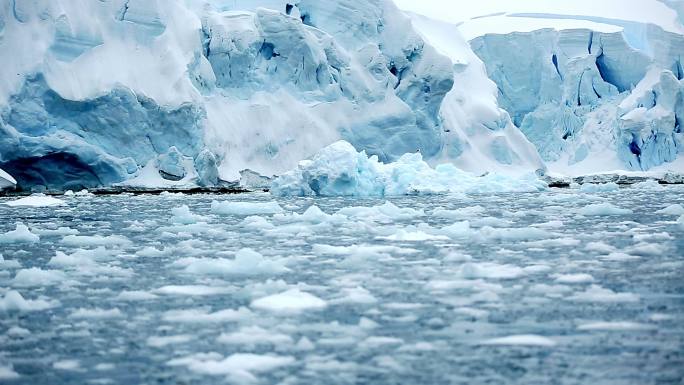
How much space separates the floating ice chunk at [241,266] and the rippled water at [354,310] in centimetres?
1

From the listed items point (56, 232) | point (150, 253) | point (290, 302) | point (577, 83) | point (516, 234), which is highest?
point (577, 83)

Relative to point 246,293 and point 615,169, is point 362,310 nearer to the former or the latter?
point 246,293

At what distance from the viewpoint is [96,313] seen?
17.4 ft

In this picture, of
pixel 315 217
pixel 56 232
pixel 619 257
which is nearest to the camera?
pixel 619 257

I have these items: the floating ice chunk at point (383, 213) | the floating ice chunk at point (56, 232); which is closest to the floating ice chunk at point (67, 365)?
the floating ice chunk at point (56, 232)

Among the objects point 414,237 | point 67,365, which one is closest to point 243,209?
point 414,237

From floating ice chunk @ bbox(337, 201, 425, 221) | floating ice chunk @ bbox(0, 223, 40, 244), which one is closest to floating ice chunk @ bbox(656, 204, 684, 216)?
floating ice chunk @ bbox(337, 201, 425, 221)

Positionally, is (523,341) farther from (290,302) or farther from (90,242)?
(90,242)

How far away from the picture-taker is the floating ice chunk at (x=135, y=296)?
5816 mm

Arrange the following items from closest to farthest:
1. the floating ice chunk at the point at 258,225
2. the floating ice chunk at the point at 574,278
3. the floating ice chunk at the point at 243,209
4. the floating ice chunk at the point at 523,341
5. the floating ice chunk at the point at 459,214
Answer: the floating ice chunk at the point at 523,341
the floating ice chunk at the point at 574,278
the floating ice chunk at the point at 258,225
the floating ice chunk at the point at 459,214
the floating ice chunk at the point at 243,209

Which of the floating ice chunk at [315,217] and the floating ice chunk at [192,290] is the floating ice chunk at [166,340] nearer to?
the floating ice chunk at [192,290]

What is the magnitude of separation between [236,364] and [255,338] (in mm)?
545

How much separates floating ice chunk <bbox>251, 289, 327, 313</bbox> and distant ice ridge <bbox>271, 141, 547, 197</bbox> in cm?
1641

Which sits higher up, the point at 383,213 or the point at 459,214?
the point at 383,213
